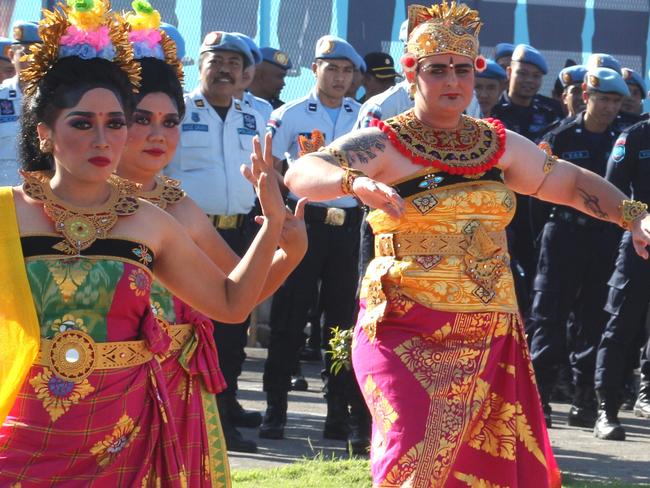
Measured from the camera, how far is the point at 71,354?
388 cm

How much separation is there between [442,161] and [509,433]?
1.05 m

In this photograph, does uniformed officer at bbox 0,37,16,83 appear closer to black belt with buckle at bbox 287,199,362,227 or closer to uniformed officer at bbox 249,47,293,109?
uniformed officer at bbox 249,47,293,109

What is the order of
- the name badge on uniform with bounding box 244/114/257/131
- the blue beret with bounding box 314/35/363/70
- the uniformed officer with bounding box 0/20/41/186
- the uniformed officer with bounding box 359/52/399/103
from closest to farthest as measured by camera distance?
the uniformed officer with bounding box 0/20/41/186 < the name badge on uniform with bounding box 244/114/257/131 < the blue beret with bounding box 314/35/363/70 < the uniformed officer with bounding box 359/52/399/103

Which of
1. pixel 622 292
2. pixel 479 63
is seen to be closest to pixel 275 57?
pixel 622 292

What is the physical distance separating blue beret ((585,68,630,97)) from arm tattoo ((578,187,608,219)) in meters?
3.60

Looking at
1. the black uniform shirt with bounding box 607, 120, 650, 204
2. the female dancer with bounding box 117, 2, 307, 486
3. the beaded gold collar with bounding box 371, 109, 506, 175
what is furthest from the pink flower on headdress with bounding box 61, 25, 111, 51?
the black uniform shirt with bounding box 607, 120, 650, 204

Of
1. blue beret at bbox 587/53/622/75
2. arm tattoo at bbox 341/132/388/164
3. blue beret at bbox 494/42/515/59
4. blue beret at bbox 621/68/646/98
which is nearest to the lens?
arm tattoo at bbox 341/132/388/164

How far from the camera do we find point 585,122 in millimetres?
9234

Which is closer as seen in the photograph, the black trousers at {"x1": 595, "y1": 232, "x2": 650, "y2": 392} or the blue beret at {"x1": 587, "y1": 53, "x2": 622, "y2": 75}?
the black trousers at {"x1": 595, "y1": 232, "x2": 650, "y2": 392}

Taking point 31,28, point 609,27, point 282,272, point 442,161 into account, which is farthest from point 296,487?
point 609,27

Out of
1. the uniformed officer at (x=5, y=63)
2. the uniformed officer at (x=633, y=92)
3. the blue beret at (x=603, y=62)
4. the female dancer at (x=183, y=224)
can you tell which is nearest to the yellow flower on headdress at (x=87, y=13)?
the female dancer at (x=183, y=224)

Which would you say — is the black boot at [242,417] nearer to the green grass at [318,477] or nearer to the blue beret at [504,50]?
the green grass at [318,477]

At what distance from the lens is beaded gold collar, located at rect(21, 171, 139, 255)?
3.92m

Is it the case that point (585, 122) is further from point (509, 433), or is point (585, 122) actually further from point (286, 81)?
point (509, 433)
